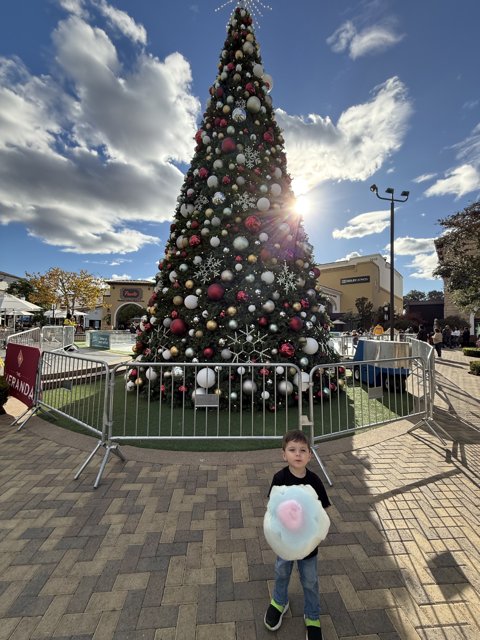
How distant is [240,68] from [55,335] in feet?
51.8

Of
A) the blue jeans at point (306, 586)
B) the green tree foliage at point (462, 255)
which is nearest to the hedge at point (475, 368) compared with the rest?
the green tree foliage at point (462, 255)

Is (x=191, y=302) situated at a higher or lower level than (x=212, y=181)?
lower

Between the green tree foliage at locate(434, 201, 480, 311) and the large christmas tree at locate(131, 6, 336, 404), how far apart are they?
11.2 meters

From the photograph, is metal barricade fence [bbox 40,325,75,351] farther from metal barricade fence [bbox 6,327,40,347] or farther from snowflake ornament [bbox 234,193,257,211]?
snowflake ornament [bbox 234,193,257,211]

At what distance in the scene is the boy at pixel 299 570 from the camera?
185 centimetres

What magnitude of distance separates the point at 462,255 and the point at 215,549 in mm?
17320

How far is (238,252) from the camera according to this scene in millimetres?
6582

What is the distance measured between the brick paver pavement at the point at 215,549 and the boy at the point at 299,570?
9cm

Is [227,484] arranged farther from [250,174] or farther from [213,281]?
[250,174]

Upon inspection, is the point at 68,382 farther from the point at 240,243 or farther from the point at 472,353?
the point at 472,353

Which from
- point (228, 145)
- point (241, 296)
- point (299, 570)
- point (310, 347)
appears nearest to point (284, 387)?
point (310, 347)

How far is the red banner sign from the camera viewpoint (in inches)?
231

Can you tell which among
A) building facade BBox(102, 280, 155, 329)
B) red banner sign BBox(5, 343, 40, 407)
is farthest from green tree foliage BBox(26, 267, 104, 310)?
red banner sign BBox(5, 343, 40, 407)

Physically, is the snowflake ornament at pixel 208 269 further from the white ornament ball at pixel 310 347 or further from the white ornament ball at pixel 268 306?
the white ornament ball at pixel 310 347
